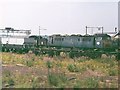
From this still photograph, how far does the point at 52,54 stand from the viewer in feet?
84.6

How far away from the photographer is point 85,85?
9.57m

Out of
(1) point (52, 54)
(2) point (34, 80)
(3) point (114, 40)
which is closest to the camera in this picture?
(2) point (34, 80)

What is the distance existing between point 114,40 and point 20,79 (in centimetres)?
3246

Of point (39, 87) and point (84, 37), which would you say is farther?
point (84, 37)

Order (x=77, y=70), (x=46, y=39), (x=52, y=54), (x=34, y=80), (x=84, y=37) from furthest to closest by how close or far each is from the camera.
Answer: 1. (x=46, y=39)
2. (x=84, y=37)
3. (x=52, y=54)
4. (x=77, y=70)
5. (x=34, y=80)

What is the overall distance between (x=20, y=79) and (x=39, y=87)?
2037mm

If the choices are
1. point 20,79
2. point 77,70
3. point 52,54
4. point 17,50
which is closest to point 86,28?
point 17,50

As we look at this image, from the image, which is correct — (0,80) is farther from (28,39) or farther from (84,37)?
(28,39)

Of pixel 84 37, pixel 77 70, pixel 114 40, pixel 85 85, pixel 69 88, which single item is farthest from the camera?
pixel 84 37

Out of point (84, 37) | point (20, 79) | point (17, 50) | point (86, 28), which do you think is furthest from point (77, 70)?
point (86, 28)

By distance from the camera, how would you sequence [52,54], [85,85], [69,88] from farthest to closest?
[52,54]
[85,85]
[69,88]

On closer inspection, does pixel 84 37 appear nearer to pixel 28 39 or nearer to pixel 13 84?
pixel 28 39

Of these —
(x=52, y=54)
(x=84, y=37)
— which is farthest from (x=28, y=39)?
(x=52, y=54)

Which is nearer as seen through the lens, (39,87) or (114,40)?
(39,87)
